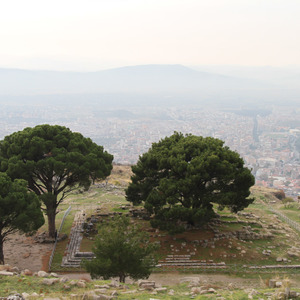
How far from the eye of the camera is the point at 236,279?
2106 centimetres

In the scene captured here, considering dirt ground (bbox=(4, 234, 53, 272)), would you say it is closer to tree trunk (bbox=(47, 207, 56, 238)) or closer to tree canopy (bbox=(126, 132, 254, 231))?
tree trunk (bbox=(47, 207, 56, 238))

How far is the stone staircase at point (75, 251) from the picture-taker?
926 inches

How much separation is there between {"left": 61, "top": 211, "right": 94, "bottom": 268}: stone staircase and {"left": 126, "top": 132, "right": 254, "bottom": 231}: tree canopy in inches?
230

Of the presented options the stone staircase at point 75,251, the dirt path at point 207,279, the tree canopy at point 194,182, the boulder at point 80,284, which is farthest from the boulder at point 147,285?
the stone staircase at point 75,251

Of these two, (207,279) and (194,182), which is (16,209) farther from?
(207,279)

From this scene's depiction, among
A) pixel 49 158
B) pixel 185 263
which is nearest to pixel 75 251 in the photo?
pixel 49 158

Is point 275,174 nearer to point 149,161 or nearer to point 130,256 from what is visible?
point 149,161

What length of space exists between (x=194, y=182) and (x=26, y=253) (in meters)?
13.6

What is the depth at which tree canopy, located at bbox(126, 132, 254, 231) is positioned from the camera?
78.2ft

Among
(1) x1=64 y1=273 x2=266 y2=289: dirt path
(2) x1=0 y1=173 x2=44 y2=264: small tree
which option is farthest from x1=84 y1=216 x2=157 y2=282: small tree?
(2) x1=0 y1=173 x2=44 y2=264: small tree

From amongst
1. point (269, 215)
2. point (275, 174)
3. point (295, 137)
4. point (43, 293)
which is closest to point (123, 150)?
point (275, 174)

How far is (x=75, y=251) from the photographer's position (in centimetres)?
2491

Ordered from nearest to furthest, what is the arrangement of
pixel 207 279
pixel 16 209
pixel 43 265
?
1. pixel 16 209
2. pixel 207 279
3. pixel 43 265

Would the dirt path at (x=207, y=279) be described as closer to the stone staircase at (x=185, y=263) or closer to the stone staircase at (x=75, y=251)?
the stone staircase at (x=185, y=263)
